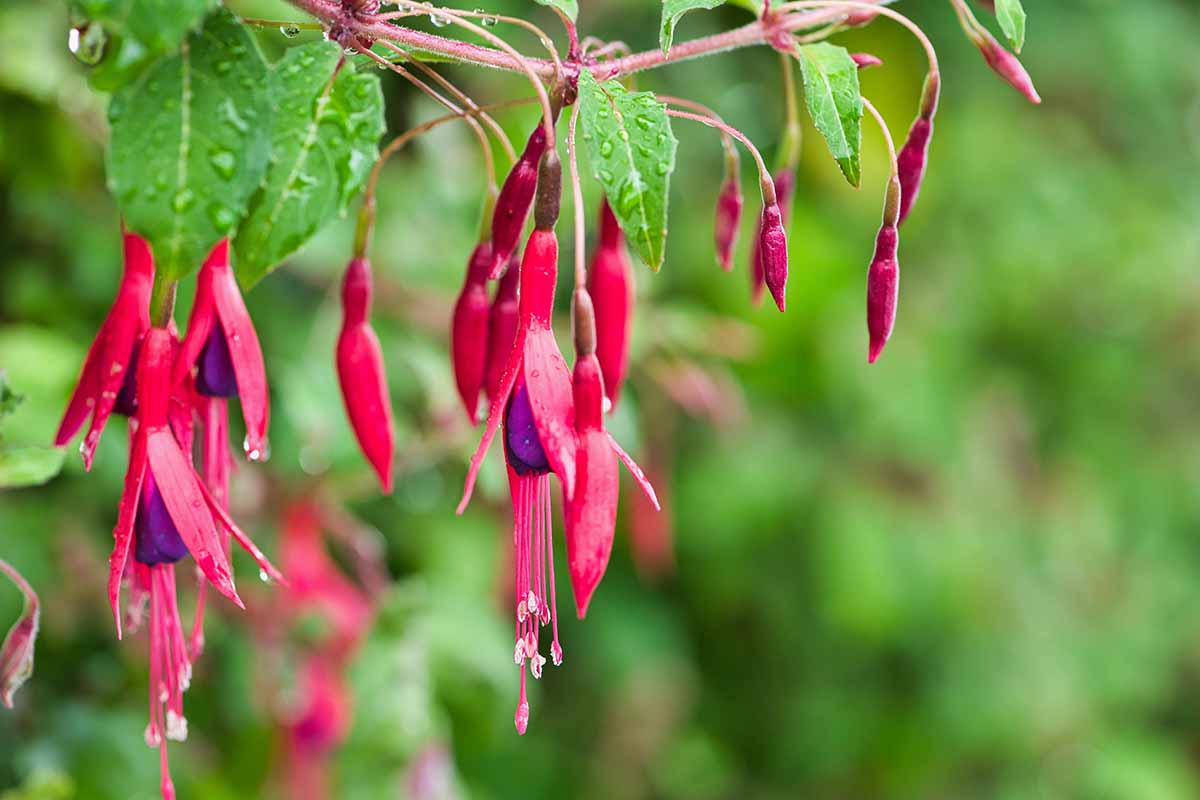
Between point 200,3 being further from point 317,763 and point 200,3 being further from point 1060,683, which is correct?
point 1060,683

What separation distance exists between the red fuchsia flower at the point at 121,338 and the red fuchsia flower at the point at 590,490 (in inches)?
8.3

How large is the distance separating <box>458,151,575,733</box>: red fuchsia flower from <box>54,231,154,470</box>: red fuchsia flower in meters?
0.17

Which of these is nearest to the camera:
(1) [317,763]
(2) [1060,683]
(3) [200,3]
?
(3) [200,3]

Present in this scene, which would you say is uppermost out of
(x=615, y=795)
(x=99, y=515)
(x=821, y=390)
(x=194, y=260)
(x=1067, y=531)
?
(x=194, y=260)

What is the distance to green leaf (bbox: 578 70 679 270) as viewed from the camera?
0.52 meters

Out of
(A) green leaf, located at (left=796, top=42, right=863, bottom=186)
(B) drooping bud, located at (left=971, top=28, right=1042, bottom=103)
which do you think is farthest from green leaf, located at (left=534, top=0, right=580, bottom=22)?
(B) drooping bud, located at (left=971, top=28, right=1042, bottom=103)

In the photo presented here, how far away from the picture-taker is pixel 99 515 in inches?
51.8

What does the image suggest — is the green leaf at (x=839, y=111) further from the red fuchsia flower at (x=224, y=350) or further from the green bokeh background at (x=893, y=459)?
the green bokeh background at (x=893, y=459)

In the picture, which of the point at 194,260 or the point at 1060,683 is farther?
the point at 1060,683

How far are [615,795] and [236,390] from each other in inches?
69.2

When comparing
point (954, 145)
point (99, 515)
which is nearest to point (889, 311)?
point (99, 515)

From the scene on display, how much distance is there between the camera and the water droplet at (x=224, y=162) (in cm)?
47

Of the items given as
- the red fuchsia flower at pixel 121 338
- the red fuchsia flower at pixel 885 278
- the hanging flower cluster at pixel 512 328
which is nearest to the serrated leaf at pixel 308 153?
the hanging flower cluster at pixel 512 328

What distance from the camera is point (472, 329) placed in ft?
2.20
